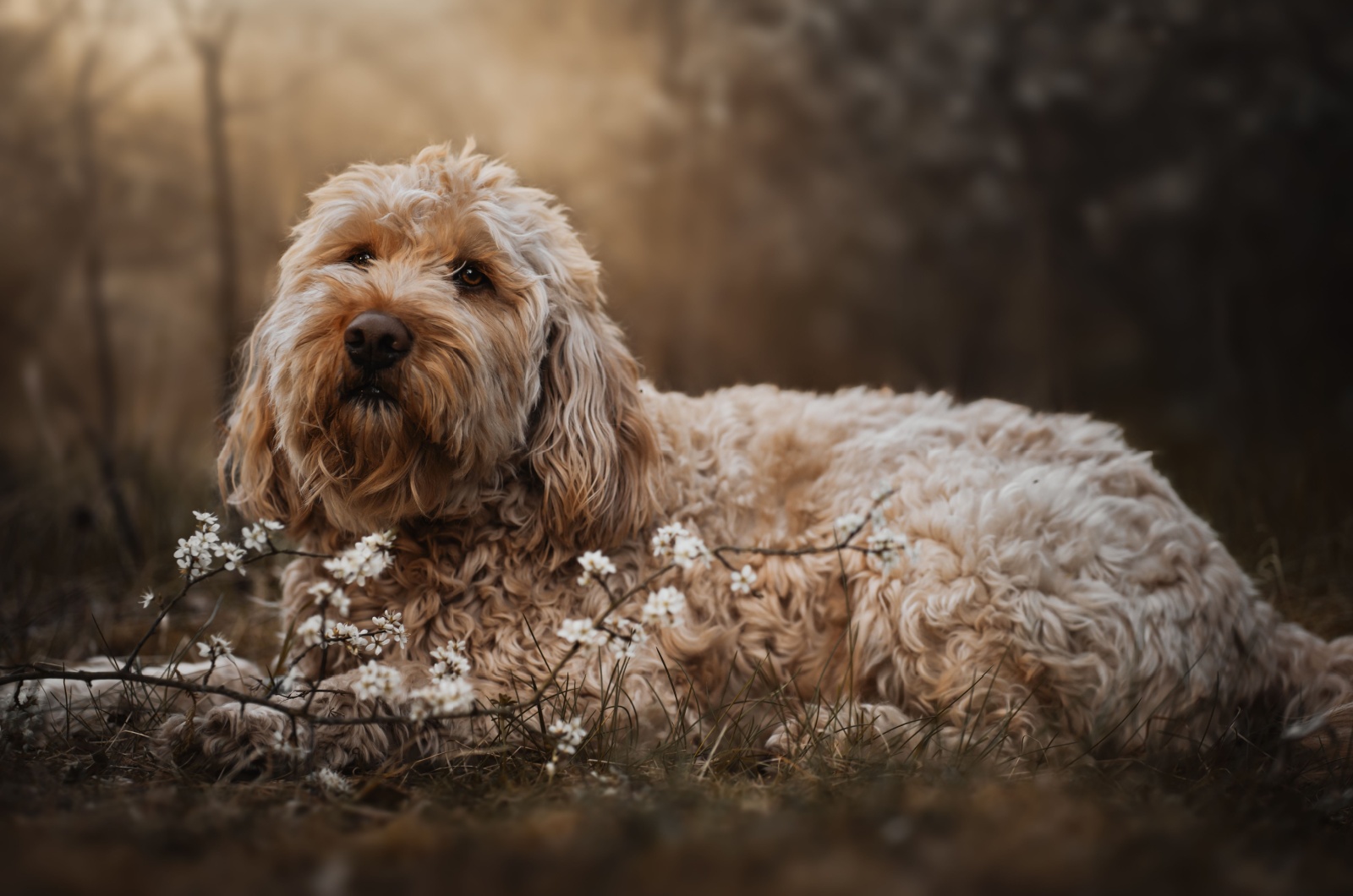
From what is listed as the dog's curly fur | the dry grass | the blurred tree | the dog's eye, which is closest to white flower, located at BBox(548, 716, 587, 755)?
the dry grass

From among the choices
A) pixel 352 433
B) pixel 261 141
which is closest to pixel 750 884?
pixel 352 433

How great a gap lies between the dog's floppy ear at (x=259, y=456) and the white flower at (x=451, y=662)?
65cm

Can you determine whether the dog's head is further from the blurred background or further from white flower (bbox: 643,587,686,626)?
the blurred background

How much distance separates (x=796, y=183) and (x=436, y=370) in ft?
23.9

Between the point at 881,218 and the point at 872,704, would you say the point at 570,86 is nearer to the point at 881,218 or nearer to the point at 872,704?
the point at 881,218

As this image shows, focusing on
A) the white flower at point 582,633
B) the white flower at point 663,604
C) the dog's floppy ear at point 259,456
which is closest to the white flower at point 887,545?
the white flower at point 663,604

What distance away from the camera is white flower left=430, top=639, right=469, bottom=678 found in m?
2.06

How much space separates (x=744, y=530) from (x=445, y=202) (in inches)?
51.8

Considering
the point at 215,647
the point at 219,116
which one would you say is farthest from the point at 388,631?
the point at 219,116

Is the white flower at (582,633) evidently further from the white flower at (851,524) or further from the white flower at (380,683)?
the white flower at (851,524)

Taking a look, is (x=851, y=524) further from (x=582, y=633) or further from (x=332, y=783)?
(x=332, y=783)

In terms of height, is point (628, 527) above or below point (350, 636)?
above

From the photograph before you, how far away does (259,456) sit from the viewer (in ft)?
8.71

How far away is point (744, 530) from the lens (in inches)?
114
